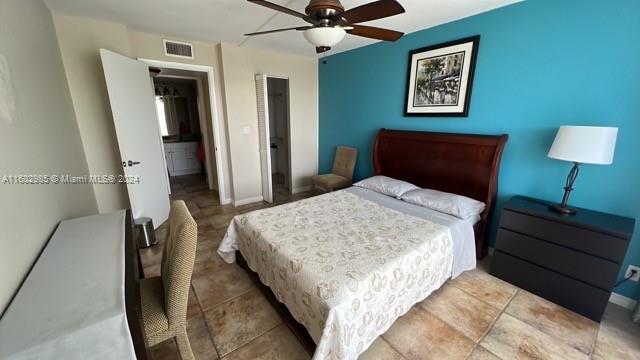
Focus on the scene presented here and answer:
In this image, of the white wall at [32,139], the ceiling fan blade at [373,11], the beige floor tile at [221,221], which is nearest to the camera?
the white wall at [32,139]

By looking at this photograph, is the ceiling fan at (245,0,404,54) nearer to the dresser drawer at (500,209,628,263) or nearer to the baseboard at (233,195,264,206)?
the dresser drawer at (500,209,628,263)

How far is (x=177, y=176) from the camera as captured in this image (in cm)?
588

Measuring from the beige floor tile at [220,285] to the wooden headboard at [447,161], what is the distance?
2119 mm

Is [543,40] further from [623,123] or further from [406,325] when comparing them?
[406,325]

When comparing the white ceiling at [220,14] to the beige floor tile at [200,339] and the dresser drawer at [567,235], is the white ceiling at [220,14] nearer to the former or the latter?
the dresser drawer at [567,235]

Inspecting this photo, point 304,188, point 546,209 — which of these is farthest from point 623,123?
point 304,188

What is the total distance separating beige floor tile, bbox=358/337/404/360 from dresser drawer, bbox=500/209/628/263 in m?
1.42

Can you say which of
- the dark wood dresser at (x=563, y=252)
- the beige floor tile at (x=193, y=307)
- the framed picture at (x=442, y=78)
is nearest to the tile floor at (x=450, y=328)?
the beige floor tile at (x=193, y=307)

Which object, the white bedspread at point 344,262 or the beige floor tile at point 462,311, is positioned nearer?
the white bedspread at point 344,262

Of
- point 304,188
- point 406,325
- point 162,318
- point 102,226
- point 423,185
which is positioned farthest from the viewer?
point 304,188

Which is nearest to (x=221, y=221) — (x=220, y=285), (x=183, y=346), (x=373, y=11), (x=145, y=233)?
(x=145, y=233)

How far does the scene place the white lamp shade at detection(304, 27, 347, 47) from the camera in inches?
61.2

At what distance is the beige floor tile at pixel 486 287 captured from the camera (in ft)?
6.35

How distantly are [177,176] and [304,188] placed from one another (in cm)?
337
